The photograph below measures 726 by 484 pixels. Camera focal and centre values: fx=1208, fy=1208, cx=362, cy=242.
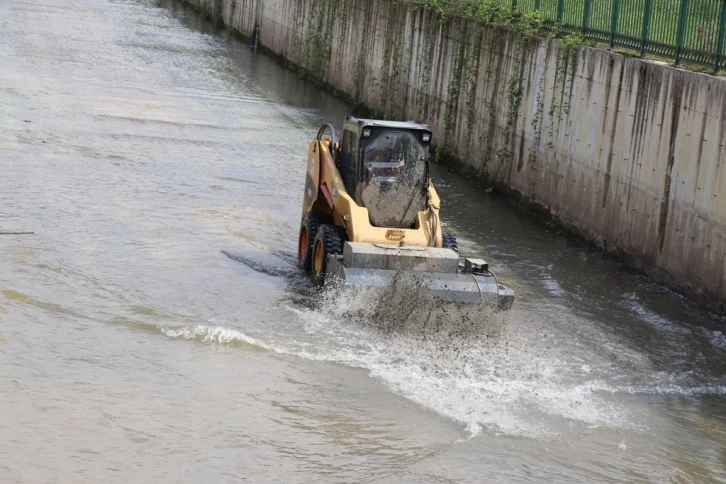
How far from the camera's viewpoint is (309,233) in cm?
1525

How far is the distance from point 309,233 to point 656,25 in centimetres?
674

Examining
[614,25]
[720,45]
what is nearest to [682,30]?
[720,45]

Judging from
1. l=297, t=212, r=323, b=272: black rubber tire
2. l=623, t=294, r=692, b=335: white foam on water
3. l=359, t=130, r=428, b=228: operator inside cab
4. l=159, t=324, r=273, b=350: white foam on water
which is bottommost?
l=159, t=324, r=273, b=350: white foam on water

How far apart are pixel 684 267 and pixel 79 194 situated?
29.8ft

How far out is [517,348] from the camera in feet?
43.8

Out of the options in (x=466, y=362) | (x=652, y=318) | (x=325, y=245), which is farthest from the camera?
(x=652, y=318)

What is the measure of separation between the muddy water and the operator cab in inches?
59.1

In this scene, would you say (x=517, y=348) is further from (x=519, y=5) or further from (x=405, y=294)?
(x=519, y=5)

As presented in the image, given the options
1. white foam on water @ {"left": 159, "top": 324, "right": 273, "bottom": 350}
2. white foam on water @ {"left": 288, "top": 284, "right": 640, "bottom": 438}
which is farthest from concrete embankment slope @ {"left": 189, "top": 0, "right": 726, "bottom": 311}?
white foam on water @ {"left": 159, "top": 324, "right": 273, "bottom": 350}

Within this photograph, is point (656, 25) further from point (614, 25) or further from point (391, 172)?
point (391, 172)

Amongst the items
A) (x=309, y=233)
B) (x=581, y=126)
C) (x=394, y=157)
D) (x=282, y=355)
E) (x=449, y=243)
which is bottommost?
(x=282, y=355)

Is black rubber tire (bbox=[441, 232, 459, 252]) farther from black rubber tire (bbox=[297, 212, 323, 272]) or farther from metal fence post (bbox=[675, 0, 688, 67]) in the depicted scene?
metal fence post (bbox=[675, 0, 688, 67])

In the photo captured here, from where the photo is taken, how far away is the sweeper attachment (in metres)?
13.5

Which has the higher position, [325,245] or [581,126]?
[581,126]
